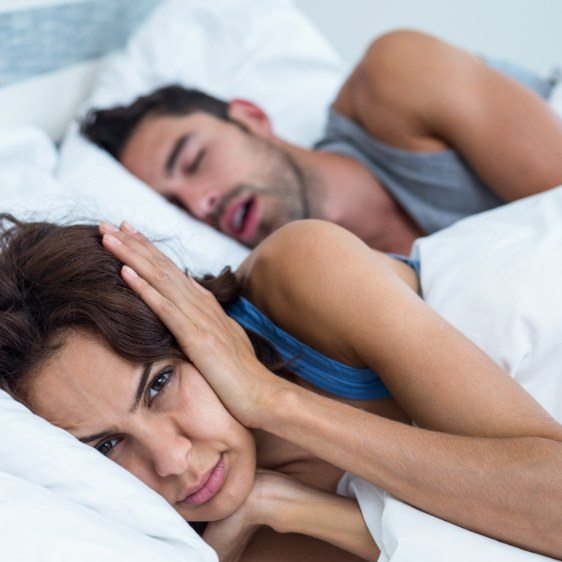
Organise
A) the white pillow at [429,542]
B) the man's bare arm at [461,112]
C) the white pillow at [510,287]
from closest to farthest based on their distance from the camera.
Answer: the white pillow at [429,542] → the white pillow at [510,287] → the man's bare arm at [461,112]

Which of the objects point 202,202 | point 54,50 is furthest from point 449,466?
point 54,50

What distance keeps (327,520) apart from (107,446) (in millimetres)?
275

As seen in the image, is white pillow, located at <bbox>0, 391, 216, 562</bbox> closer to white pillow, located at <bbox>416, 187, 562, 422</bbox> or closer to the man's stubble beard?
white pillow, located at <bbox>416, 187, 562, 422</bbox>

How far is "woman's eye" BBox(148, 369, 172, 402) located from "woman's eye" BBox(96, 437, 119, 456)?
2.5 inches

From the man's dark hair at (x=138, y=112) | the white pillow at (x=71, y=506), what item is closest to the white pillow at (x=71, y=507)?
the white pillow at (x=71, y=506)

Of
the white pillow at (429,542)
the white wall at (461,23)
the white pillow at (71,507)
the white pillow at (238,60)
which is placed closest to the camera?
the white pillow at (71,507)

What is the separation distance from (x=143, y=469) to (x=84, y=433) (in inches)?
3.1

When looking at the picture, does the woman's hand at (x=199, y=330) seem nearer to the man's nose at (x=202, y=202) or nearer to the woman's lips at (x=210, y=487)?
the woman's lips at (x=210, y=487)

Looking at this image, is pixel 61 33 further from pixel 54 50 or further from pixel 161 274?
pixel 161 274

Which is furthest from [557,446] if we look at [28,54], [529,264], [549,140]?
[28,54]

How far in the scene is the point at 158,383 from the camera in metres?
0.85

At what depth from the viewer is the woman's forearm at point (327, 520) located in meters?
0.87

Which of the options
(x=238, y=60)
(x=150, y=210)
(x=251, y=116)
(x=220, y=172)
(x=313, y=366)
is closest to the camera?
(x=313, y=366)

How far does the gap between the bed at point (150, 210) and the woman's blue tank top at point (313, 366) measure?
0.11m
